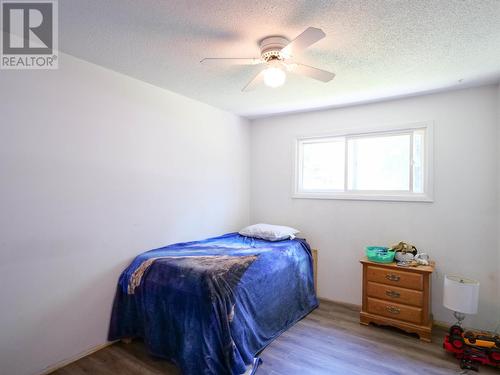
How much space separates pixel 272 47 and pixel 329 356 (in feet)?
8.05

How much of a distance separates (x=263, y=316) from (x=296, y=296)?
66 cm

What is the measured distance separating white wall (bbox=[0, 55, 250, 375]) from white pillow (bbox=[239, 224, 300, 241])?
0.79m

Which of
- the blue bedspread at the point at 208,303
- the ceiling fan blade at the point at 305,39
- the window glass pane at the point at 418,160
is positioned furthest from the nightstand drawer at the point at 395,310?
the ceiling fan blade at the point at 305,39

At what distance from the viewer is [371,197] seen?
3.19 meters

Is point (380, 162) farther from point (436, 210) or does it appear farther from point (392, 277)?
point (392, 277)

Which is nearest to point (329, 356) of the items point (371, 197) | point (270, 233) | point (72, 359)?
point (270, 233)

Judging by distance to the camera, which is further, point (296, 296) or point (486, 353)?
point (296, 296)

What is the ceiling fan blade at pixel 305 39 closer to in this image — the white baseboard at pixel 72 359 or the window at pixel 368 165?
the window at pixel 368 165

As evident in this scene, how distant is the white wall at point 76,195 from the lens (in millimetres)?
1898

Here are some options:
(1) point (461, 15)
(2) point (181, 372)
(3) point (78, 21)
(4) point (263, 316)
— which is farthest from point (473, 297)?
(3) point (78, 21)

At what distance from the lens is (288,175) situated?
3820 mm

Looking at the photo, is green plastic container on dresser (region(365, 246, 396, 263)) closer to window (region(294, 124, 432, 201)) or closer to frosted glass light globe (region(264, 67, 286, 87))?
window (region(294, 124, 432, 201))

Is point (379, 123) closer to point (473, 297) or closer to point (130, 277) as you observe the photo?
point (473, 297)

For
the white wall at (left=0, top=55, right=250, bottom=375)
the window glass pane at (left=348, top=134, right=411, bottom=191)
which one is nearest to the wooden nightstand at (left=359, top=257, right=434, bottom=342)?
the window glass pane at (left=348, top=134, right=411, bottom=191)
